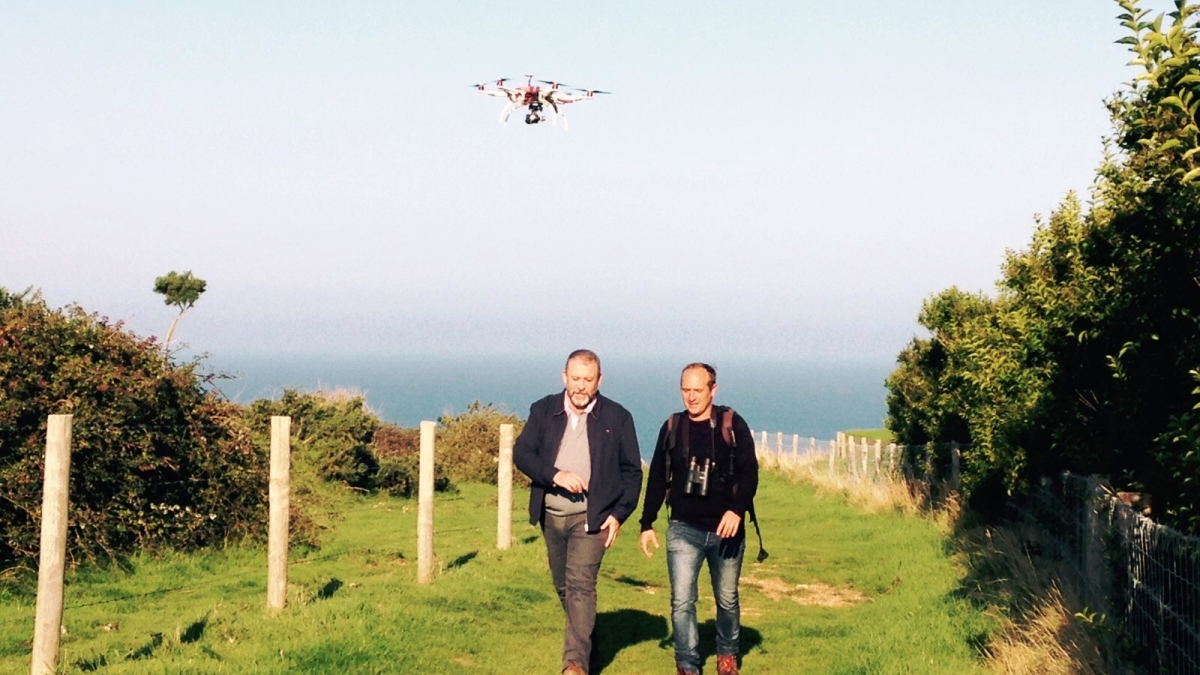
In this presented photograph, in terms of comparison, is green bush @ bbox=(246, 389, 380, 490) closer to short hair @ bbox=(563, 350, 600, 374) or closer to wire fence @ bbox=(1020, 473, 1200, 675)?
short hair @ bbox=(563, 350, 600, 374)

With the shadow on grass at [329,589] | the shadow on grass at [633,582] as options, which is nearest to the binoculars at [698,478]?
the shadow on grass at [329,589]

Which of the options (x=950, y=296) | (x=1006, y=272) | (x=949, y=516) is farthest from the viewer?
(x=950, y=296)

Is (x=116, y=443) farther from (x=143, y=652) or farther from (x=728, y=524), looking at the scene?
(x=728, y=524)

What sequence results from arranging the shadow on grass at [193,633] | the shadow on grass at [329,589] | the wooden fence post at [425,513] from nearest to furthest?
1. the shadow on grass at [193,633]
2. the shadow on grass at [329,589]
3. the wooden fence post at [425,513]

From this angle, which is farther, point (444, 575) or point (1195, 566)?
point (444, 575)

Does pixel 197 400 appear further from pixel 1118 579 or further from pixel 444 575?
pixel 1118 579

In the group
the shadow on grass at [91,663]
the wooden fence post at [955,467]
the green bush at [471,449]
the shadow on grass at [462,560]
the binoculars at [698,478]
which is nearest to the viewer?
the binoculars at [698,478]

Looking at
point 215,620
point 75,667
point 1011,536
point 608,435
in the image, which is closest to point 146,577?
point 215,620

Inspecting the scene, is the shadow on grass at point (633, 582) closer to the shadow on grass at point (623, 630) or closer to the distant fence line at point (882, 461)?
the shadow on grass at point (623, 630)
